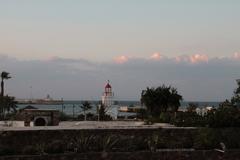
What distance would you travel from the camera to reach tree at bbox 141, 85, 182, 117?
129 ft

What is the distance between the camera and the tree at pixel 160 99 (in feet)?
129

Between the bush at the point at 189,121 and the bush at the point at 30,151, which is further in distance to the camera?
the bush at the point at 189,121

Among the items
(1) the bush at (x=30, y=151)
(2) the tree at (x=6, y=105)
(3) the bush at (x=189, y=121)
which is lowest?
(1) the bush at (x=30, y=151)

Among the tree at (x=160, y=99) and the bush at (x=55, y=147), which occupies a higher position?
the tree at (x=160, y=99)

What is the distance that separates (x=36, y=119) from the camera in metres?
31.5

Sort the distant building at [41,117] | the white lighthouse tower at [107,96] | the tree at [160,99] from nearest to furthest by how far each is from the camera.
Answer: the distant building at [41,117] → the tree at [160,99] → the white lighthouse tower at [107,96]

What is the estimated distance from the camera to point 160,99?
39469 mm

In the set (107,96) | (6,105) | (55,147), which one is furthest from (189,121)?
(6,105)

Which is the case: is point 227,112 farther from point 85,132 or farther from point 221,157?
point 85,132

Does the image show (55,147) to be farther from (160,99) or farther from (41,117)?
(160,99)

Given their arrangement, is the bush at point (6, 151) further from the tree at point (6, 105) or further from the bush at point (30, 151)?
the tree at point (6, 105)

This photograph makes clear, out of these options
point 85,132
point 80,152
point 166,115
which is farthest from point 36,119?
point 80,152

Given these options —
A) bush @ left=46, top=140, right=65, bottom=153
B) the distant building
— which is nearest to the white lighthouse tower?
the distant building

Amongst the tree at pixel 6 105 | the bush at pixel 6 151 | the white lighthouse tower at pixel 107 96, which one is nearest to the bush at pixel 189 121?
the bush at pixel 6 151
